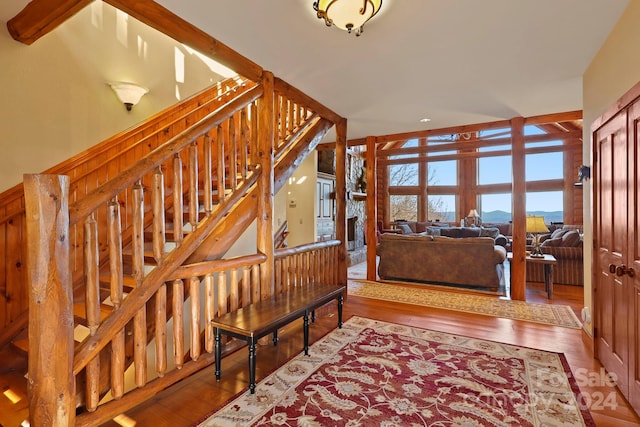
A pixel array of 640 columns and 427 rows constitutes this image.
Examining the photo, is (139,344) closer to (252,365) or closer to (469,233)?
(252,365)

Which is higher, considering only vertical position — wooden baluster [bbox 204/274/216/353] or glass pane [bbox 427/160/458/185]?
glass pane [bbox 427/160/458/185]

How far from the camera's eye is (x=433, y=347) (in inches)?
111

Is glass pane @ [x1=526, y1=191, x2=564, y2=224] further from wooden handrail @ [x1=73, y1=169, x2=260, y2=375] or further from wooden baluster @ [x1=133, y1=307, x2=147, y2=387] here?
wooden baluster @ [x1=133, y1=307, x2=147, y2=387]

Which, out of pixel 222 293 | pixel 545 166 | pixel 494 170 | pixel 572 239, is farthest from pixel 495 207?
pixel 222 293

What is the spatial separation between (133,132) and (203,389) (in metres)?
2.67

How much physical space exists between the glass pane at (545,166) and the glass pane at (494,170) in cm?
67

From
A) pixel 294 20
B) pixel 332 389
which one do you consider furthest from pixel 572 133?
pixel 332 389

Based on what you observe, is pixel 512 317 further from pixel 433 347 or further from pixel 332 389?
pixel 332 389

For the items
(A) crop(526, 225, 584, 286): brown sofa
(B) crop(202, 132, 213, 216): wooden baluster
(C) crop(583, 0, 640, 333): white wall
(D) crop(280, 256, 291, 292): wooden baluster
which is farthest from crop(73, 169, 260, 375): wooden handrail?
(A) crop(526, 225, 584, 286): brown sofa

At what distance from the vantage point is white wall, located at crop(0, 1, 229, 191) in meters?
2.48

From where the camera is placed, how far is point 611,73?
243 centimetres

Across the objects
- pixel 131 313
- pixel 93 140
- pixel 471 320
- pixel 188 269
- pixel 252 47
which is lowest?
pixel 471 320

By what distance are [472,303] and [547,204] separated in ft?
26.8

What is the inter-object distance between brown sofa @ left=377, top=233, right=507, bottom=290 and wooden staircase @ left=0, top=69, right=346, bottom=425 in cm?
211
